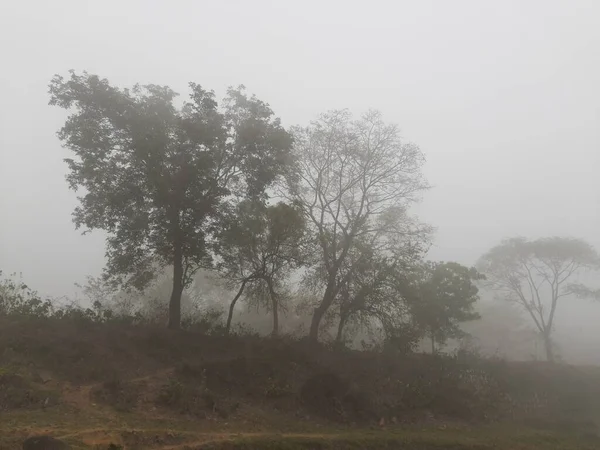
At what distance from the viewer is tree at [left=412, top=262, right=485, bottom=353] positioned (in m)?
24.8

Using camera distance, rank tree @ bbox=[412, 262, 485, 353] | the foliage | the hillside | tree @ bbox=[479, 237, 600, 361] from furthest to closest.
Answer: tree @ bbox=[479, 237, 600, 361] → tree @ bbox=[412, 262, 485, 353] → the foliage → the hillside

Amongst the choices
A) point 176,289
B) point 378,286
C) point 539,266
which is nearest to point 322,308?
point 378,286

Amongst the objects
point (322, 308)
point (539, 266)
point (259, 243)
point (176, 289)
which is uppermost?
point (539, 266)

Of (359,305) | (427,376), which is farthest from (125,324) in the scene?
(427,376)

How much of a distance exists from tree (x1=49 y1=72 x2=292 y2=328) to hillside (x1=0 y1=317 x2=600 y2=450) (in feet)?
12.7

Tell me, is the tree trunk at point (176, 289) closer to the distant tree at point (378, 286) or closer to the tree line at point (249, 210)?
the tree line at point (249, 210)

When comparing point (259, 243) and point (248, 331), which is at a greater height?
point (259, 243)

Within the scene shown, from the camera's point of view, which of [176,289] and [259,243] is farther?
[259,243]

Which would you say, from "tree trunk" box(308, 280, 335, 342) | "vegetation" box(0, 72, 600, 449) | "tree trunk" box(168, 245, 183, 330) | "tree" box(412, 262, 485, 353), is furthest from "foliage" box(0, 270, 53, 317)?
"tree" box(412, 262, 485, 353)

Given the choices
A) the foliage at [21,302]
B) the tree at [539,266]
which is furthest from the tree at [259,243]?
the tree at [539,266]

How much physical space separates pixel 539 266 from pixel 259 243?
32453mm

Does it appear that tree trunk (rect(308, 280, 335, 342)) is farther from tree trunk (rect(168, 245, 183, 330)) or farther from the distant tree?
tree trunk (rect(168, 245, 183, 330))

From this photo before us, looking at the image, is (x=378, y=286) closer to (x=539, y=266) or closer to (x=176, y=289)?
(x=176, y=289)

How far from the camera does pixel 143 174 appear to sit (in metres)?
19.5
